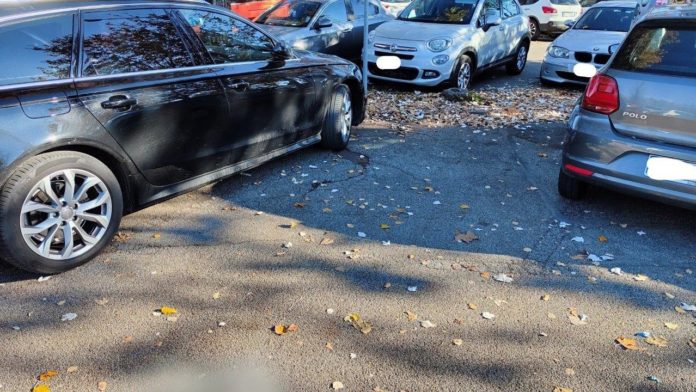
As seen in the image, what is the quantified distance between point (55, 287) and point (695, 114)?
4.28 m

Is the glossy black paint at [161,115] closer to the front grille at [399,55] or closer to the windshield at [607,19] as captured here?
the front grille at [399,55]

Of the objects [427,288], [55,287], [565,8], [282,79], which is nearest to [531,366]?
[427,288]

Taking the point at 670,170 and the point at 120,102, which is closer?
the point at 120,102

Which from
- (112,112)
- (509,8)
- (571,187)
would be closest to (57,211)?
(112,112)

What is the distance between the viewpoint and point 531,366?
9.62ft

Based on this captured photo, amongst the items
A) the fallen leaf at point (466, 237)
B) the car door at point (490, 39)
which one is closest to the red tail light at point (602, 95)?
the fallen leaf at point (466, 237)

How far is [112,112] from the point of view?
3.82m

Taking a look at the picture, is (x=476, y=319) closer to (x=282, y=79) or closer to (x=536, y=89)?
(x=282, y=79)

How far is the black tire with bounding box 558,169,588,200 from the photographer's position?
5004 millimetres

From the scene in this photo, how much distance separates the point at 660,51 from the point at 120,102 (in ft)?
12.6

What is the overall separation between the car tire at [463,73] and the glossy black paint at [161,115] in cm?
422

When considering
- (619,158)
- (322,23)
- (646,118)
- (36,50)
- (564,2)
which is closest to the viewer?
(36,50)

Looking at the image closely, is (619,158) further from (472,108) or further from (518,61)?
(518,61)

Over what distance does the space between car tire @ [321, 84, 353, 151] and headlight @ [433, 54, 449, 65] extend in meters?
3.14
